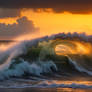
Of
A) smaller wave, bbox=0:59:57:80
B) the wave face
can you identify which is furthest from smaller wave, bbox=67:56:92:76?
smaller wave, bbox=0:59:57:80

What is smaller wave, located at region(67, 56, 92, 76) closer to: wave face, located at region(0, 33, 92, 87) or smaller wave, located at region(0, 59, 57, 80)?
wave face, located at region(0, 33, 92, 87)

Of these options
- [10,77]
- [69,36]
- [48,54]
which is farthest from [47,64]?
[10,77]

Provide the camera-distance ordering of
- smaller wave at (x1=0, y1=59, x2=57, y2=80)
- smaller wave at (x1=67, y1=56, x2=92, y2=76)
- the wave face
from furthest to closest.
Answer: smaller wave at (x1=67, y1=56, x2=92, y2=76), the wave face, smaller wave at (x1=0, y1=59, x2=57, y2=80)

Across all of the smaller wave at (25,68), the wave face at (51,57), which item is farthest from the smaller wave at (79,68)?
the smaller wave at (25,68)

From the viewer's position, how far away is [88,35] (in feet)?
61.1

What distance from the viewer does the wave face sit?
→ 1617cm

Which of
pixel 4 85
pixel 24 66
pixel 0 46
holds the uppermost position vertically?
pixel 0 46

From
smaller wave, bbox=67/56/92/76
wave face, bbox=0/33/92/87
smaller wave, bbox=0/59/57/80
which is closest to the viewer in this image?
smaller wave, bbox=0/59/57/80

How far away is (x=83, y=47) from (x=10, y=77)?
5.98 metres

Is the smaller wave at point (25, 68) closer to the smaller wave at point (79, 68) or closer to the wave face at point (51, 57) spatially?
the wave face at point (51, 57)

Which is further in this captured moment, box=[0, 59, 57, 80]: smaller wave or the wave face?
the wave face

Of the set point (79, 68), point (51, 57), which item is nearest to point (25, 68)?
point (51, 57)

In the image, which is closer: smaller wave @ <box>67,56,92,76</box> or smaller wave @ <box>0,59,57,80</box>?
smaller wave @ <box>0,59,57,80</box>

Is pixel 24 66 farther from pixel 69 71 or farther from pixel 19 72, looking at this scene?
pixel 69 71
